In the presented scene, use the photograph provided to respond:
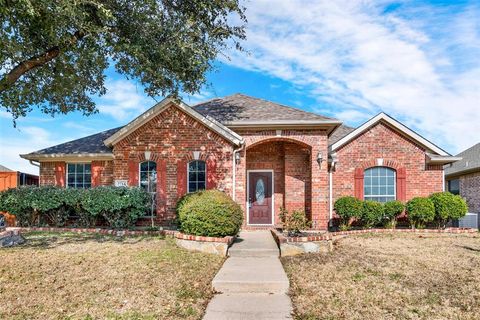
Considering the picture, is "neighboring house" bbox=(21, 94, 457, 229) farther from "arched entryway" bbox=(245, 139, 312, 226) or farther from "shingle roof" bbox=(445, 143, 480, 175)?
"shingle roof" bbox=(445, 143, 480, 175)

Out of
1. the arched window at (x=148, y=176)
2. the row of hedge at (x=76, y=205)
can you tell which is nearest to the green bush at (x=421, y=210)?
the arched window at (x=148, y=176)

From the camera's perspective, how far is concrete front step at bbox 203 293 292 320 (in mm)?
5422

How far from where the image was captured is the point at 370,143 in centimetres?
1616

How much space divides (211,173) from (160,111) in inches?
116

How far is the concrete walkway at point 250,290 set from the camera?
5.56 meters

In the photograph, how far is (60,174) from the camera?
15.9 metres

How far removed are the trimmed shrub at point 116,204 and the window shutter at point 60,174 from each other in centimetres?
305

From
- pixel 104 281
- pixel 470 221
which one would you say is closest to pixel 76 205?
pixel 104 281

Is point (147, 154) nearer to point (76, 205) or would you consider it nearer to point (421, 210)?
point (76, 205)

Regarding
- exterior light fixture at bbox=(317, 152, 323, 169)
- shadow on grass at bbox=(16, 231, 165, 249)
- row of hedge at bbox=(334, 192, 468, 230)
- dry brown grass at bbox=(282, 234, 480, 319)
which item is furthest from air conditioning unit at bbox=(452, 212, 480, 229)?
shadow on grass at bbox=(16, 231, 165, 249)

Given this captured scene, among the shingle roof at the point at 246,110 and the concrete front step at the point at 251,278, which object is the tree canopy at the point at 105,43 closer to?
→ the shingle roof at the point at 246,110

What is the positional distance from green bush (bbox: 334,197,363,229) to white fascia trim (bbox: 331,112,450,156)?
7.24ft

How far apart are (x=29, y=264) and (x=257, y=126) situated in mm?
8662

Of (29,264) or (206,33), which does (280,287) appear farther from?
(206,33)
